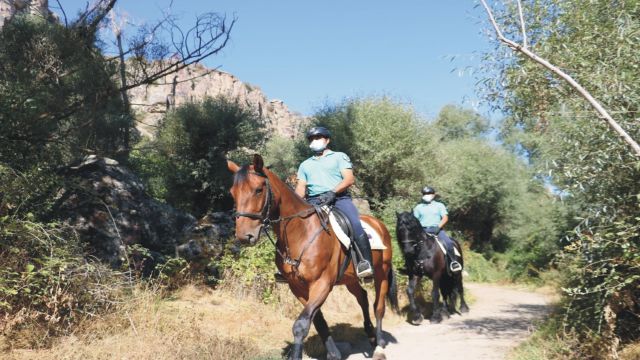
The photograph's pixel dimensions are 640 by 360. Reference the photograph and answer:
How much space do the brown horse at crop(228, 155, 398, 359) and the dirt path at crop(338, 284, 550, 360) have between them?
66.2 inches

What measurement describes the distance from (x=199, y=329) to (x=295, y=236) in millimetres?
2327

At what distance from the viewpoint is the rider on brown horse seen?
251 inches

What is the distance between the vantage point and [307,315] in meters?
5.20

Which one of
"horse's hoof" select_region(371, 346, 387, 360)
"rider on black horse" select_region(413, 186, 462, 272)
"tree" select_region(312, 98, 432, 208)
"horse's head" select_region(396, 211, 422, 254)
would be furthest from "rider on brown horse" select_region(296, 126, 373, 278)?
"tree" select_region(312, 98, 432, 208)

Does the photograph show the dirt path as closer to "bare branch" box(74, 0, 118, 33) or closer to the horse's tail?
the horse's tail

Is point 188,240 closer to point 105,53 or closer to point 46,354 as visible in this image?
point 105,53


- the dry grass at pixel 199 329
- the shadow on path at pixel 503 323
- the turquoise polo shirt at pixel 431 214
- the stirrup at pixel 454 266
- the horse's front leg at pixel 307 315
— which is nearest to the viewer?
the horse's front leg at pixel 307 315

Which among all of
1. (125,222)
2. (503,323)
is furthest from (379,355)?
(125,222)

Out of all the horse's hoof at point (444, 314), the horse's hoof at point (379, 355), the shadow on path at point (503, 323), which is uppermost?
the horse's hoof at point (379, 355)

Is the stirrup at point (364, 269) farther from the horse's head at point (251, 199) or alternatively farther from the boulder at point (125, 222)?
the boulder at point (125, 222)

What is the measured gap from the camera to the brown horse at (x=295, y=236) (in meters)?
4.88

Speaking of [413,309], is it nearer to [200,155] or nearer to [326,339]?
[326,339]

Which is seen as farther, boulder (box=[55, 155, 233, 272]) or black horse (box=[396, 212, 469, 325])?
black horse (box=[396, 212, 469, 325])

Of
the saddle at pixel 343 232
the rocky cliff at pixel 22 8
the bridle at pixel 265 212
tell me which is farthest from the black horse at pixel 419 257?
the rocky cliff at pixel 22 8
